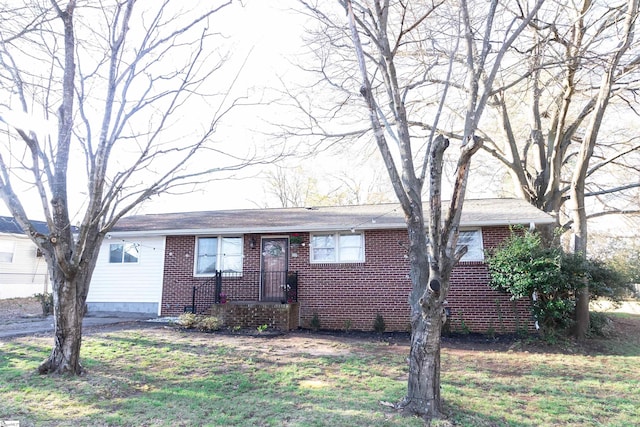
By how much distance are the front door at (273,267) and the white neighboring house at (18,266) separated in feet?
38.4

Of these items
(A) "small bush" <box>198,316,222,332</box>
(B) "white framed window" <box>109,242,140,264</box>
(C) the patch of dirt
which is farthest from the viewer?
(B) "white framed window" <box>109,242,140,264</box>

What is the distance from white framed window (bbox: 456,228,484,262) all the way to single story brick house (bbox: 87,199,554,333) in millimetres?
26

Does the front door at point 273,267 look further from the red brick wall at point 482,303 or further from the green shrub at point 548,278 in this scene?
the green shrub at point 548,278

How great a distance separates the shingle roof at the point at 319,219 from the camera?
1033 cm

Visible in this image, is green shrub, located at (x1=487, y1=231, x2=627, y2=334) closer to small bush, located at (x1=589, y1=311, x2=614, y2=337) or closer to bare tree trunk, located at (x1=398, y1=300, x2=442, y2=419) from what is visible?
small bush, located at (x1=589, y1=311, x2=614, y2=337)

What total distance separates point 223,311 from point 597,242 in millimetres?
19355

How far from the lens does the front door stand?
37.4 feet

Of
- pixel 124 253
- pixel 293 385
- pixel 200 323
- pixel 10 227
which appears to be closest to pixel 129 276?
pixel 124 253

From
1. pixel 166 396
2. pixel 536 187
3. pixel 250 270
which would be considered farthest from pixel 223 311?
pixel 536 187

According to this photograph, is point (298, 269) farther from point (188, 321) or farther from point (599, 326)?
point (599, 326)

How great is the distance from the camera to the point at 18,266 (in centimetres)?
1791

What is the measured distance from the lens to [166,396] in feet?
15.9

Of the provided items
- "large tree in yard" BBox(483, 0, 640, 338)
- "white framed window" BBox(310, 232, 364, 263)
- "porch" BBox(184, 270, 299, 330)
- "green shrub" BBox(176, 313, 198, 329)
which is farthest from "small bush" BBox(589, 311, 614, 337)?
"green shrub" BBox(176, 313, 198, 329)

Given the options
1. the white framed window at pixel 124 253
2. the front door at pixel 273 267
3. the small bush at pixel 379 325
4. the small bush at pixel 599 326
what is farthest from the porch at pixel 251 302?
the small bush at pixel 599 326
